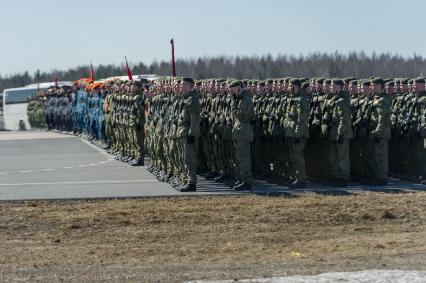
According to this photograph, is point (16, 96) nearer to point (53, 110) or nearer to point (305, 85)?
point (53, 110)

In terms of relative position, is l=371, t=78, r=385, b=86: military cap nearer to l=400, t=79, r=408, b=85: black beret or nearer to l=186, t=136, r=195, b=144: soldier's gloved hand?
l=400, t=79, r=408, b=85: black beret

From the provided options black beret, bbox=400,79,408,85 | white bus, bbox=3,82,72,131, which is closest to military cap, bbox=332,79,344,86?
black beret, bbox=400,79,408,85

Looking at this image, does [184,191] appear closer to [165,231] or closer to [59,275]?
[165,231]

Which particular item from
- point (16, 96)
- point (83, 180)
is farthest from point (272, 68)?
point (83, 180)

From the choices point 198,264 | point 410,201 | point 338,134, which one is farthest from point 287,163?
point 198,264

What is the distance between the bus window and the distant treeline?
72.2 ft

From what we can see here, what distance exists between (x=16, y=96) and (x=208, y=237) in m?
51.4

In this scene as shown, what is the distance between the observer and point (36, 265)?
12.1 m

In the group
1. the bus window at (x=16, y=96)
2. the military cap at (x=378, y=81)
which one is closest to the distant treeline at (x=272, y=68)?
the bus window at (x=16, y=96)

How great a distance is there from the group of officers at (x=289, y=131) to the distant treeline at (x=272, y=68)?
49555 mm

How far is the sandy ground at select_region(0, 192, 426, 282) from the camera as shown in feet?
37.8

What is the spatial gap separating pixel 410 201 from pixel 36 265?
7076 millimetres

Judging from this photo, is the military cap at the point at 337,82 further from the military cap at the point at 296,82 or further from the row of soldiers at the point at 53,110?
the row of soldiers at the point at 53,110

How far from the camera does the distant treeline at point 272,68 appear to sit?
81.6m
